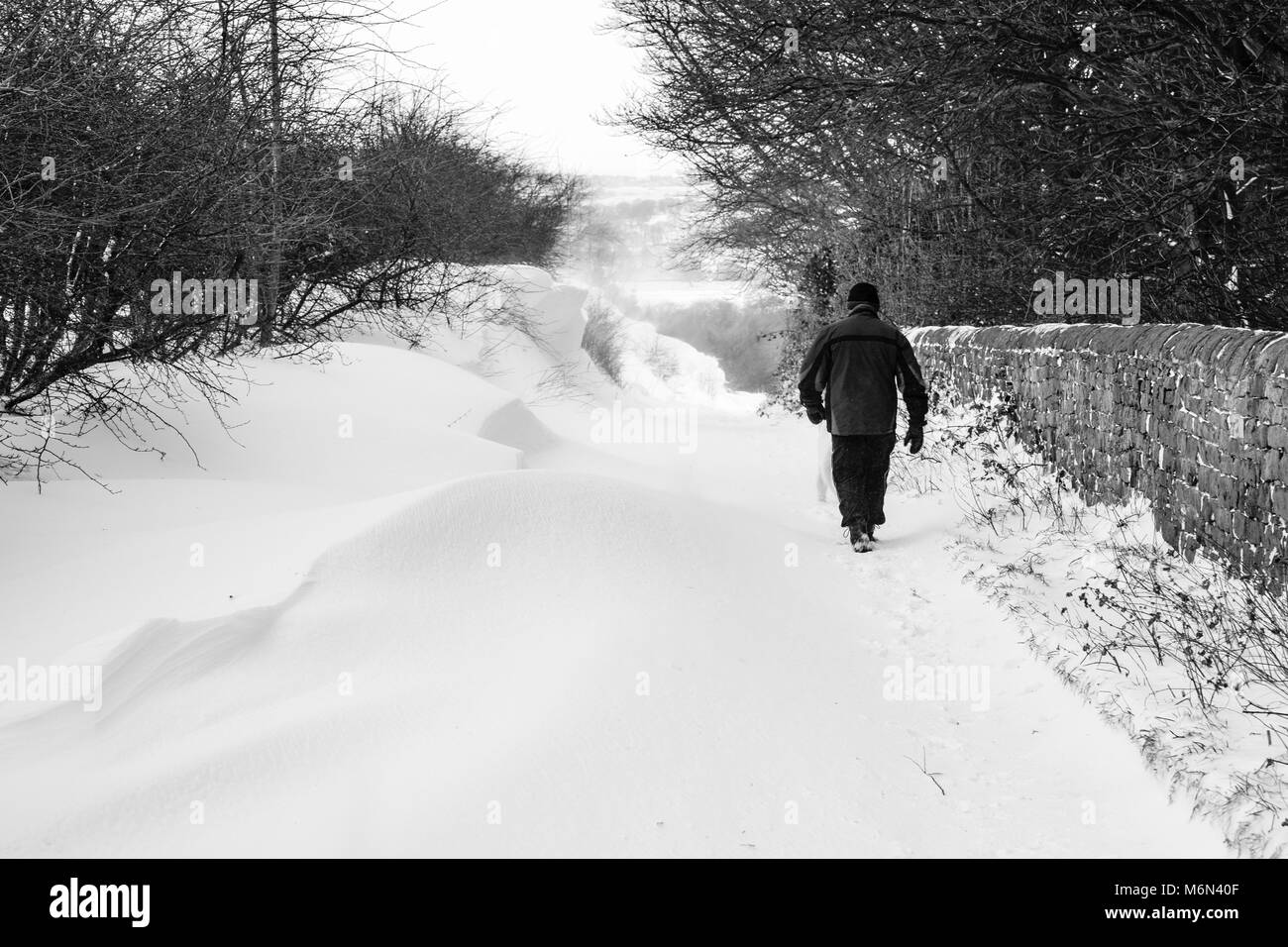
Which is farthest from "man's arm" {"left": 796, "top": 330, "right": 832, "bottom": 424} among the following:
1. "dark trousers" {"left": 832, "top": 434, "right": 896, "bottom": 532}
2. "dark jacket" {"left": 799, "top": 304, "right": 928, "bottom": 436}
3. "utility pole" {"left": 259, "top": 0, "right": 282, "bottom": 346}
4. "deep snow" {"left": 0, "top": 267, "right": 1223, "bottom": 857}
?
"utility pole" {"left": 259, "top": 0, "right": 282, "bottom": 346}

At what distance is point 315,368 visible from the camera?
11.0m

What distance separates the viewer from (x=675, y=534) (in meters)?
6.98

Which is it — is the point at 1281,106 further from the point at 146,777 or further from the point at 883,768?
the point at 146,777

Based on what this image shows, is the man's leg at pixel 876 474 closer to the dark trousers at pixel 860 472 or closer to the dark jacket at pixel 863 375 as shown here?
the dark trousers at pixel 860 472

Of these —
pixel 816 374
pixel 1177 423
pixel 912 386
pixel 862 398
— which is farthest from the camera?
pixel 816 374

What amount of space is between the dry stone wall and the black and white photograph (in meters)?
0.04

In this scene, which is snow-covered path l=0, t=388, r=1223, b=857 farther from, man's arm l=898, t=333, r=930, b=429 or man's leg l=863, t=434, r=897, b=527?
man's arm l=898, t=333, r=930, b=429

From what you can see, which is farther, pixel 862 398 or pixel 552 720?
pixel 862 398

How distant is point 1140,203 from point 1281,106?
4.84 feet

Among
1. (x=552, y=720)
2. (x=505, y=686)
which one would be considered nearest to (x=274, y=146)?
(x=505, y=686)

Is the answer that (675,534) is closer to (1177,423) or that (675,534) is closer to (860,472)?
(860,472)

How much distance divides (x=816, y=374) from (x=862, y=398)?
0.47m

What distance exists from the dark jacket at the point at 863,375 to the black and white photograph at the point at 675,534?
3 centimetres

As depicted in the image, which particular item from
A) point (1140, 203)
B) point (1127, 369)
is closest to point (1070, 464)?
point (1127, 369)
